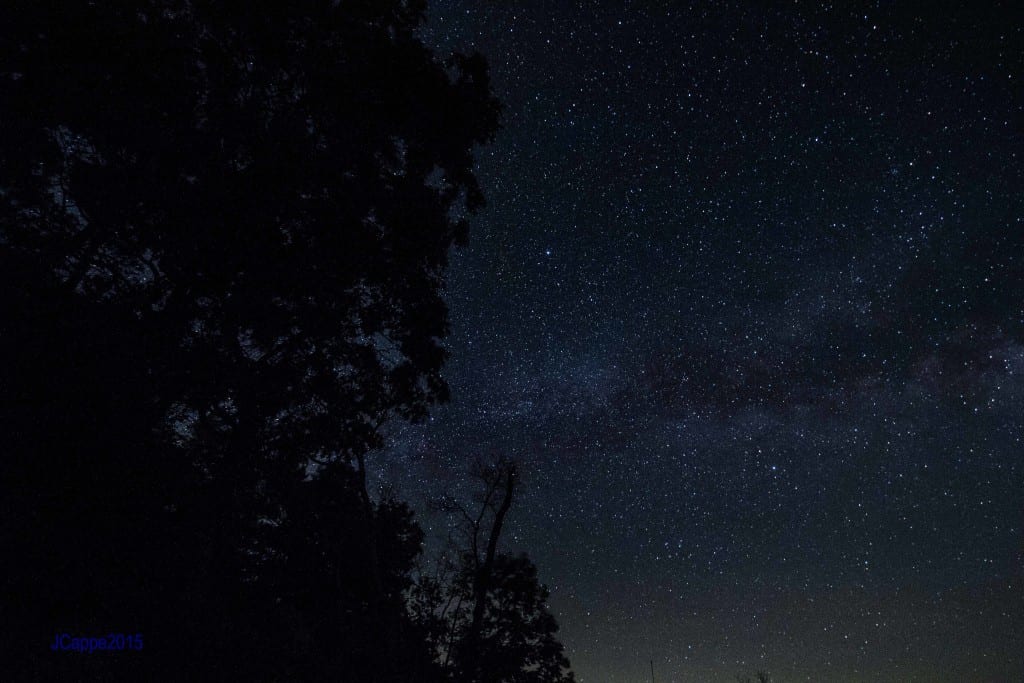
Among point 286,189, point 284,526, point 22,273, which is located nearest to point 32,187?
point 22,273

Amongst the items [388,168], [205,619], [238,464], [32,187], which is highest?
[388,168]

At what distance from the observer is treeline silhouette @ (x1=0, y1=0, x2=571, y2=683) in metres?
5.04

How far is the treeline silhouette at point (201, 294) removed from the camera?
199 inches

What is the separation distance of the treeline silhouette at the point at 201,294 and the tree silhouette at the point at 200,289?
0.03 meters

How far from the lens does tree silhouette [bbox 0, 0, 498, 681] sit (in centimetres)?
505

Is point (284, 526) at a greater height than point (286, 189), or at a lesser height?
lesser

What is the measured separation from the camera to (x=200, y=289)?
6770mm

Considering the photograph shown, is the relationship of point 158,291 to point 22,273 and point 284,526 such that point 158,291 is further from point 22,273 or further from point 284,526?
point 284,526

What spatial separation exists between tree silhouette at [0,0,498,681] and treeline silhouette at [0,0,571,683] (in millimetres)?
26

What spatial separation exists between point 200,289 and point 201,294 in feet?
0.23

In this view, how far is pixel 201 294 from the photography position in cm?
680

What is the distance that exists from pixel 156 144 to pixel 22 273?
1851 mm

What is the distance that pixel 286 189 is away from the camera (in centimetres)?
684

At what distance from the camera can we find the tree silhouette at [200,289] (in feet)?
16.6
